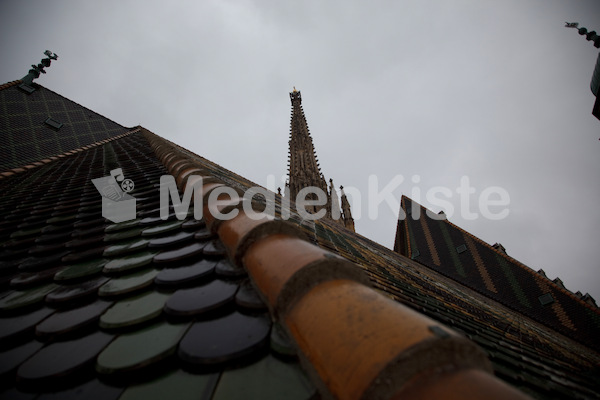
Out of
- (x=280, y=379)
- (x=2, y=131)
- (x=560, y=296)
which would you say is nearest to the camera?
(x=280, y=379)

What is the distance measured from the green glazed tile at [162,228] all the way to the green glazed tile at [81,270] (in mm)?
378

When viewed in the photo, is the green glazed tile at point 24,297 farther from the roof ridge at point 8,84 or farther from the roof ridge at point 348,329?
the roof ridge at point 8,84

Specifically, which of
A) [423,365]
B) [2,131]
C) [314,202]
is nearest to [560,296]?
[314,202]

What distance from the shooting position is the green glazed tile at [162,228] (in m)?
2.25

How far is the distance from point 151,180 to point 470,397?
447cm

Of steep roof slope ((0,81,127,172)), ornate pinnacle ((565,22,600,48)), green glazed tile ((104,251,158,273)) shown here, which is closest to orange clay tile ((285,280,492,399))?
green glazed tile ((104,251,158,273))

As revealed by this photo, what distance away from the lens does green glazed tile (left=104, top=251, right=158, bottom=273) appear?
5.85 ft

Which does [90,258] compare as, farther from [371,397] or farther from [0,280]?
[371,397]

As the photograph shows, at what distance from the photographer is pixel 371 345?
2.24ft

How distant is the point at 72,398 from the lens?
3.11 feet

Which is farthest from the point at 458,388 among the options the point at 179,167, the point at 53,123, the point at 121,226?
the point at 53,123

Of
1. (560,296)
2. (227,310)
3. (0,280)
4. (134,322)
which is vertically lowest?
(560,296)

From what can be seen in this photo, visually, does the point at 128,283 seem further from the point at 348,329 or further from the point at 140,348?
the point at 348,329

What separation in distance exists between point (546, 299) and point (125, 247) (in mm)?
14594
